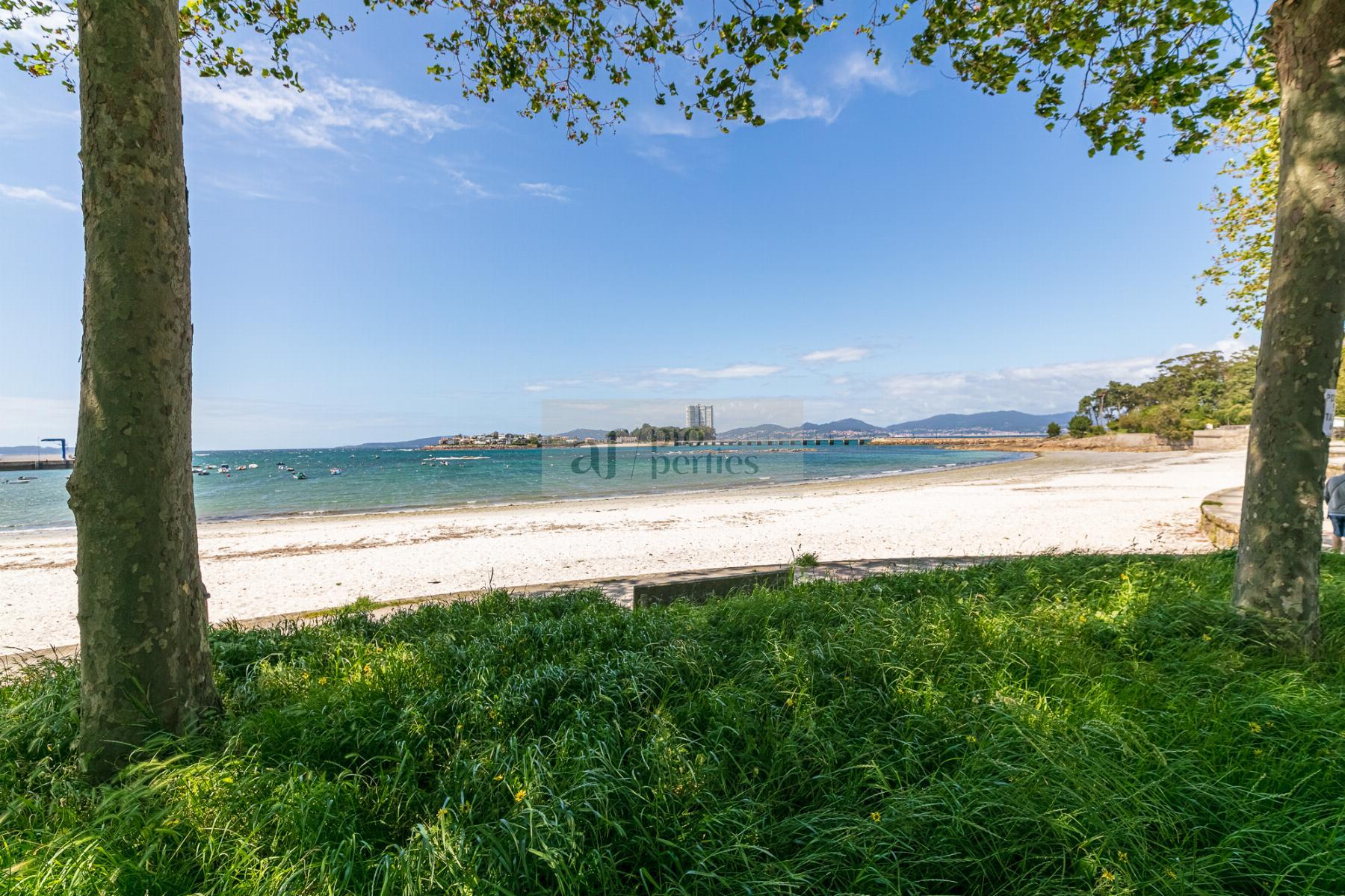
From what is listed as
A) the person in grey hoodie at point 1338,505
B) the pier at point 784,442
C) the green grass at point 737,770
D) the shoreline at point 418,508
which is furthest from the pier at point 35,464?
the person in grey hoodie at point 1338,505

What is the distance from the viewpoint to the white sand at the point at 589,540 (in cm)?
827

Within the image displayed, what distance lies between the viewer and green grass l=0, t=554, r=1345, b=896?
1.54 m

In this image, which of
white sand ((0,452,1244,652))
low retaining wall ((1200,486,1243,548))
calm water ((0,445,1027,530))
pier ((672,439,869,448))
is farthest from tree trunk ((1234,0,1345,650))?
pier ((672,439,869,448))

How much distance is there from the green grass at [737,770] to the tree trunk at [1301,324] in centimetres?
45

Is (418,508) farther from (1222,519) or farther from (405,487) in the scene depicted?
(1222,519)

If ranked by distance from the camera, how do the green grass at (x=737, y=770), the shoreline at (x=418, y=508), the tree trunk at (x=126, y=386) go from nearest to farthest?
the green grass at (x=737, y=770) < the tree trunk at (x=126, y=386) < the shoreline at (x=418, y=508)

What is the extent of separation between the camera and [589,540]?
12.4 meters

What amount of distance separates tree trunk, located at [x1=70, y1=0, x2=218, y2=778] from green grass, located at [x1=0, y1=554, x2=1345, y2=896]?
35 cm

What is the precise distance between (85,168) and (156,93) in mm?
474

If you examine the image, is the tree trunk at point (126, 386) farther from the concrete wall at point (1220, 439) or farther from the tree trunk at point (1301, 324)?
the concrete wall at point (1220, 439)

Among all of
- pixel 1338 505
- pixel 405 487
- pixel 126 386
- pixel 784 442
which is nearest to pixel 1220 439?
pixel 1338 505

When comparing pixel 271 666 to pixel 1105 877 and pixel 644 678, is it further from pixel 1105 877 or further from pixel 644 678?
pixel 1105 877

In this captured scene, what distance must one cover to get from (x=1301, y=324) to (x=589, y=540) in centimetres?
1143

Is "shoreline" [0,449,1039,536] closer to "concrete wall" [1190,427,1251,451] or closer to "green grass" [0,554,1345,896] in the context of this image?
"green grass" [0,554,1345,896]
